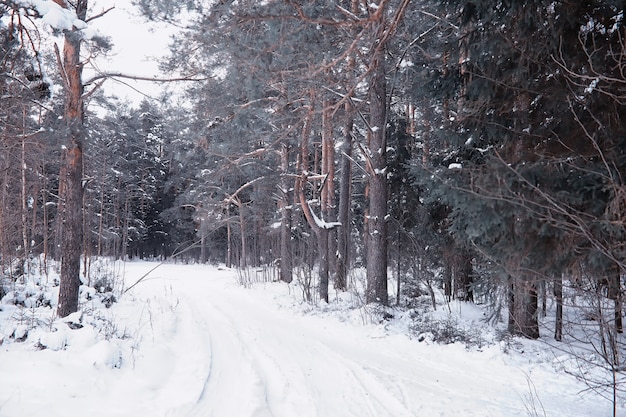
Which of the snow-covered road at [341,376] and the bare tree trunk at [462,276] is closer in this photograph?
the snow-covered road at [341,376]

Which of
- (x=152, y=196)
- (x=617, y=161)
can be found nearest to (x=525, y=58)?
(x=617, y=161)

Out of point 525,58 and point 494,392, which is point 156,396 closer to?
point 494,392

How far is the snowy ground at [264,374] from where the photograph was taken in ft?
13.7

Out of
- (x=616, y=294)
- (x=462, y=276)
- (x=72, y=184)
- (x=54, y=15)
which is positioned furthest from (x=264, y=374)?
(x=462, y=276)

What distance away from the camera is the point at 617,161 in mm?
4262

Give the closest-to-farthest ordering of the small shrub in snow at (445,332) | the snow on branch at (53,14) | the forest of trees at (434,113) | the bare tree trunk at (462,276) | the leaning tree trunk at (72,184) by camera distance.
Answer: the forest of trees at (434,113) → the snow on branch at (53,14) → the small shrub in snow at (445,332) → the leaning tree trunk at (72,184) → the bare tree trunk at (462,276)

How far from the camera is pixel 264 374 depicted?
5320mm

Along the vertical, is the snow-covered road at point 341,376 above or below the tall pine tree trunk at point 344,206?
below

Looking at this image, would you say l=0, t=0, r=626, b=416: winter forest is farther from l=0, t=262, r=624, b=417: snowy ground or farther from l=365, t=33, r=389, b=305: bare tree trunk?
l=0, t=262, r=624, b=417: snowy ground

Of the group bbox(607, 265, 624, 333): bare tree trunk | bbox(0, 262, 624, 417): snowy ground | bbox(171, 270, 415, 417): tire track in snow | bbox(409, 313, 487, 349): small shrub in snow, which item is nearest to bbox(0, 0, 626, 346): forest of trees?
bbox(607, 265, 624, 333): bare tree trunk

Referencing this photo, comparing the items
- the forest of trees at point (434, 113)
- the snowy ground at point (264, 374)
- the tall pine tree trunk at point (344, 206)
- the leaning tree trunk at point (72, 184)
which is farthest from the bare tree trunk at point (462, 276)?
the leaning tree trunk at point (72, 184)

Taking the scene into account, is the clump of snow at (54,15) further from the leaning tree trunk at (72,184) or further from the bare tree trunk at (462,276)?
the bare tree trunk at (462,276)

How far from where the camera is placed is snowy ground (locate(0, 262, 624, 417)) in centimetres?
416

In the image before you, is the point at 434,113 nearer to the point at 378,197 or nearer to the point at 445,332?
the point at 378,197
